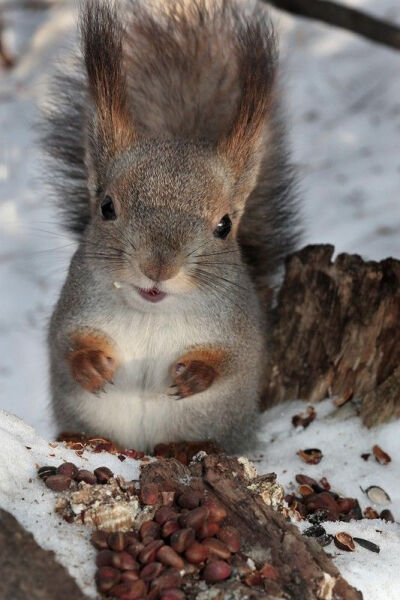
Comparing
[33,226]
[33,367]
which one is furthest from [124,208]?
[33,226]

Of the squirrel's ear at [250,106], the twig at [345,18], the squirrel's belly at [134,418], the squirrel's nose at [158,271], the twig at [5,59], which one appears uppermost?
the twig at [345,18]

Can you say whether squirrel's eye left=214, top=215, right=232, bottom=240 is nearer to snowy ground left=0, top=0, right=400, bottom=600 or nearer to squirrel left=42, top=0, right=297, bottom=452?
squirrel left=42, top=0, right=297, bottom=452

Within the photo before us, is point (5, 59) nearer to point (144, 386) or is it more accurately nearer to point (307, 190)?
point (307, 190)

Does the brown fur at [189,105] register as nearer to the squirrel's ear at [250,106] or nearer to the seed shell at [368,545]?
the squirrel's ear at [250,106]

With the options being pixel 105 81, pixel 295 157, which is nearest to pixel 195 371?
pixel 105 81

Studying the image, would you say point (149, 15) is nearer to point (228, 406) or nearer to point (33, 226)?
point (228, 406)

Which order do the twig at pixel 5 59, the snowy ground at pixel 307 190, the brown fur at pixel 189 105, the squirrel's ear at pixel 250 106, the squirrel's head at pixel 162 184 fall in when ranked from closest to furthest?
the squirrel's head at pixel 162 184 → the squirrel's ear at pixel 250 106 → the snowy ground at pixel 307 190 → the brown fur at pixel 189 105 → the twig at pixel 5 59

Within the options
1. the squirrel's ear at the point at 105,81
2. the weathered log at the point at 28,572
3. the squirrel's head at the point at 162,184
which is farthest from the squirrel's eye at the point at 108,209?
the weathered log at the point at 28,572
